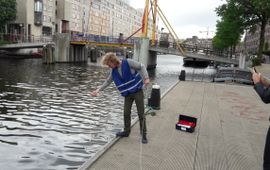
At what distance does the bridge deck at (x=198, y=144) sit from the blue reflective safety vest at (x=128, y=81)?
4.17ft

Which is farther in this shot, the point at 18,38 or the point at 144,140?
the point at 18,38

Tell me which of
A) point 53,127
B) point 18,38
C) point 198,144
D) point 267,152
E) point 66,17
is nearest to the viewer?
point 267,152

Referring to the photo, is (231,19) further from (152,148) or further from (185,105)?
(152,148)

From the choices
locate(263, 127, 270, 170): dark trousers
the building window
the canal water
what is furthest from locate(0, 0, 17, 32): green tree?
locate(263, 127, 270, 170): dark trousers

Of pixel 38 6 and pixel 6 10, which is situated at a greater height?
pixel 38 6

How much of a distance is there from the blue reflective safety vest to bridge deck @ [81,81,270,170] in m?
1.27

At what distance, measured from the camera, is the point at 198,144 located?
6844 mm

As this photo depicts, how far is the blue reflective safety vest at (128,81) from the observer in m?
6.39

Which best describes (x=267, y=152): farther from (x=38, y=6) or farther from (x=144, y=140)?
(x=38, y=6)

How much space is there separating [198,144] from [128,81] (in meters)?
2.26

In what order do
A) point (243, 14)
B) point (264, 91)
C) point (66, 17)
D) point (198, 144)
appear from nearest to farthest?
point (264, 91) < point (198, 144) < point (243, 14) < point (66, 17)

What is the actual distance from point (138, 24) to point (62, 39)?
408ft

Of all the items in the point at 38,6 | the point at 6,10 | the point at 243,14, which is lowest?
the point at 243,14

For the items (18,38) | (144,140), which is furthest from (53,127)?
(18,38)
